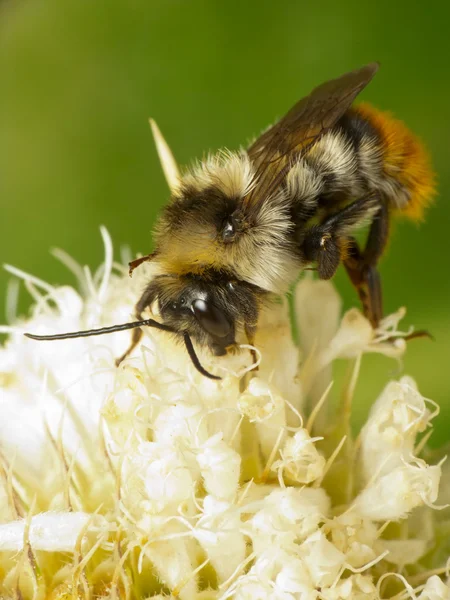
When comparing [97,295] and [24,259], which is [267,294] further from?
[24,259]

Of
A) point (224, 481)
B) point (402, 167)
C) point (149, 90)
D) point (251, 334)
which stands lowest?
point (224, 481)

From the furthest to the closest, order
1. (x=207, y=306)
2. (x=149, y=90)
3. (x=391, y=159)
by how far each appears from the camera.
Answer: (x=149, y=90), (x=391, y=159), (x=207, y=306)

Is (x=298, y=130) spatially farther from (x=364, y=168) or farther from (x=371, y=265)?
(x=371, y=265)

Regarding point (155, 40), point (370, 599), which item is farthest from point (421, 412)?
point (155, 40)

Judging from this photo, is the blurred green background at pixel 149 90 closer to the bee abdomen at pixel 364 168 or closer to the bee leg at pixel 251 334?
the bee abdomen at pixel 364 168

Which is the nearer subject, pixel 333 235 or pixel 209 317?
pixel 209 317

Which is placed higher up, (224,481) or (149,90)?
(149,90)

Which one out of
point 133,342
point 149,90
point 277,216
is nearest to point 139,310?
point 133,342

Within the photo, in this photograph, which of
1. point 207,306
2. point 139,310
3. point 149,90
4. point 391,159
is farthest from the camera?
point 149,90
